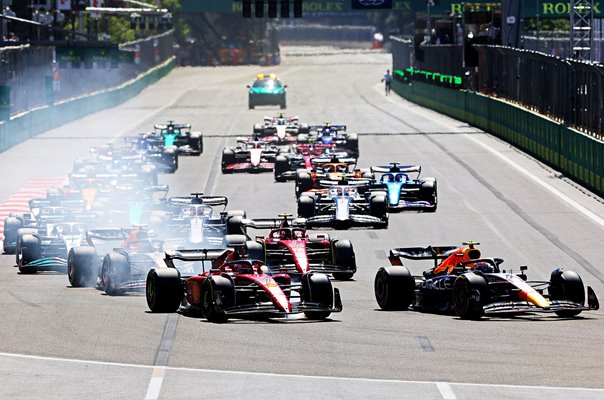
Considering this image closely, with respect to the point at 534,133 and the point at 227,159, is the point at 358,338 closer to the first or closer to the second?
the point at 227,159

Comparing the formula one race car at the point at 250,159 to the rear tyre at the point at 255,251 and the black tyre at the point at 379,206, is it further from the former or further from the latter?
the rear tyre at the point at 255,251

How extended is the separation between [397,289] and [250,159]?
27133 mm

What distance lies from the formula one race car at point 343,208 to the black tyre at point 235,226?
520cm

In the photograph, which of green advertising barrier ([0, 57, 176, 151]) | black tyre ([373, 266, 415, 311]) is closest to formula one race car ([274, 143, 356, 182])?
green advertising barrier ([0, 57, 176, 151])

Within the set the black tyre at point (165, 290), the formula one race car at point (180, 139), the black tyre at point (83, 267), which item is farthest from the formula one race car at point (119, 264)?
the formula one race car at point (180, 139)

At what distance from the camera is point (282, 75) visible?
454ft

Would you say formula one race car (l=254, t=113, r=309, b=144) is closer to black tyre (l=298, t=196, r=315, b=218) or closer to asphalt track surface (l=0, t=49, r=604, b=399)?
asphalt track surface (l=0, t=49, r=604, b=399)

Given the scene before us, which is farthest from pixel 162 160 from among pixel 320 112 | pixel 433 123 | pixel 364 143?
pixel 320 112

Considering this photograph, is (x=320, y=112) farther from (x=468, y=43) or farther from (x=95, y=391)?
(x=95, y=391)

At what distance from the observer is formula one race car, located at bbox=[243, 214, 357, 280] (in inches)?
992

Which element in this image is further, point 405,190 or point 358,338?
point 405,190

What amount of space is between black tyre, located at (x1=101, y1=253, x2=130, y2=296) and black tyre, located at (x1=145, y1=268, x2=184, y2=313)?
2001 mm

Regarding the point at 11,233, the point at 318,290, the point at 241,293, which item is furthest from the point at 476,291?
the point at 11,233

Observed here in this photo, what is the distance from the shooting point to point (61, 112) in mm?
76625
